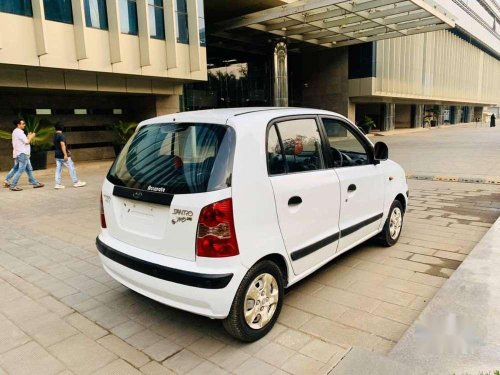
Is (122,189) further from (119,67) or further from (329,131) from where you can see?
(119,67)

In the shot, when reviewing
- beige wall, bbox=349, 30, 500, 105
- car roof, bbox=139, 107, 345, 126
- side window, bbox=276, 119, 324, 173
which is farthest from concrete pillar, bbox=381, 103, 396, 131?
car roof, bbox=139, 107, 345, 126

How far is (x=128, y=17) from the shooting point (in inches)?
594

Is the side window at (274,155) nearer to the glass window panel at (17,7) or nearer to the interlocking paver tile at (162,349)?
the interlocking paver tile at (162,349)

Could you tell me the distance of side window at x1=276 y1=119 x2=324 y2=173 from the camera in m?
3.30

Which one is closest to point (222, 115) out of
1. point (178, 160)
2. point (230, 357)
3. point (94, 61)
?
point (178, 160)

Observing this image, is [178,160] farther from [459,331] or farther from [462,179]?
[462,179]

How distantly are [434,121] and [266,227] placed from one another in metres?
53.3

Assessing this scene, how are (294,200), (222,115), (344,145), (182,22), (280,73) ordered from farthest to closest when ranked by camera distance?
(280,73) < (182,22) < (344,145) < (294,200) < (222,115)

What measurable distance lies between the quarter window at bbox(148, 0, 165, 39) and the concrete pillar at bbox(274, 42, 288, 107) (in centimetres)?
1185

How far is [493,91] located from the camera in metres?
73.8

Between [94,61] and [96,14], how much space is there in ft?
5.86

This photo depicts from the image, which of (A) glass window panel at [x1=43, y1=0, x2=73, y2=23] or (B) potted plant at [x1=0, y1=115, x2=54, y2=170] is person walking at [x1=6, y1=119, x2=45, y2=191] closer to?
(B) potted plant at [x1=0, y1=115, x2=54, y2=170]

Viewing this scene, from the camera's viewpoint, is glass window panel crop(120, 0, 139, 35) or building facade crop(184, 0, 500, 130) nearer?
glass window panel crop(120, 0, 139, 35)

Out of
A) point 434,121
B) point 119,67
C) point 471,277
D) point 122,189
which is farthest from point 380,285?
point 434,121
